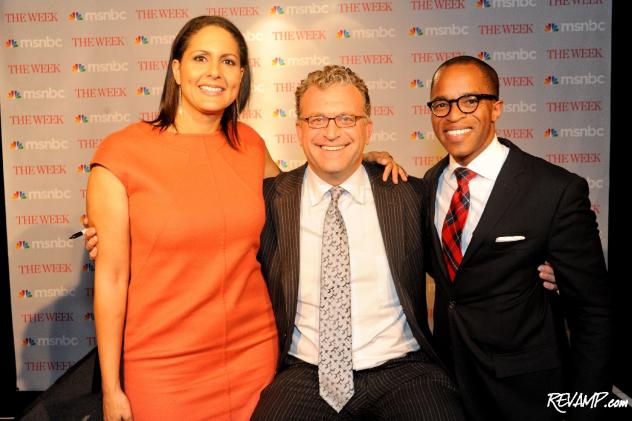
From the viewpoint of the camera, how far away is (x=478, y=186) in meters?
2.20

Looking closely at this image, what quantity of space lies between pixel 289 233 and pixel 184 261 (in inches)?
17.7

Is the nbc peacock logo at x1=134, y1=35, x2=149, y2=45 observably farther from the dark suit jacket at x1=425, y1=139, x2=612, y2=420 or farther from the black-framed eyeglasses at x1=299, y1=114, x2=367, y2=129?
the dark suit jacket at x1=425, y1=139, x2=612, y2=420

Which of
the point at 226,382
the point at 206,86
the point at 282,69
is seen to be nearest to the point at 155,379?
the point at 226,382

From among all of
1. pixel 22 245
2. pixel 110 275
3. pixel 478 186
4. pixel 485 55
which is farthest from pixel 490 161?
pixel 22 245

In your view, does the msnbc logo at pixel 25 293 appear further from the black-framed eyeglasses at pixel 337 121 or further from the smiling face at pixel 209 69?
the black-framed eyeglasses at pixel 337 121

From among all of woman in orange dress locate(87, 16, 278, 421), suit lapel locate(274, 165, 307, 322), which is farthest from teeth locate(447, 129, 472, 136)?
woman in orange dress locate(87, 16, 278, 421)

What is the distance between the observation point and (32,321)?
446cm

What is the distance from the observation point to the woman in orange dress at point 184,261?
6.96ft

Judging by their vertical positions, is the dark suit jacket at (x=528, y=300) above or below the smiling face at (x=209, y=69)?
below

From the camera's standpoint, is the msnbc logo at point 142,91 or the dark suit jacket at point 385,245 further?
the msnbc logo at point 142,91

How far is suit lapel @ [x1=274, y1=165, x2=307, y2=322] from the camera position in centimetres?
222

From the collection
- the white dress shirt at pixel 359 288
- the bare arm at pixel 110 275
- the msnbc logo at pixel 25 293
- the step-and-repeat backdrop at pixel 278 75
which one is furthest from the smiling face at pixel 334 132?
the msnbc logo at pixel 25 293

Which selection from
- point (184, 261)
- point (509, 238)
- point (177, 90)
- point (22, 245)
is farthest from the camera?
point (22, 245)

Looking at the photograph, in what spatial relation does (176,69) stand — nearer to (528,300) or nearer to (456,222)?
(456,222)
